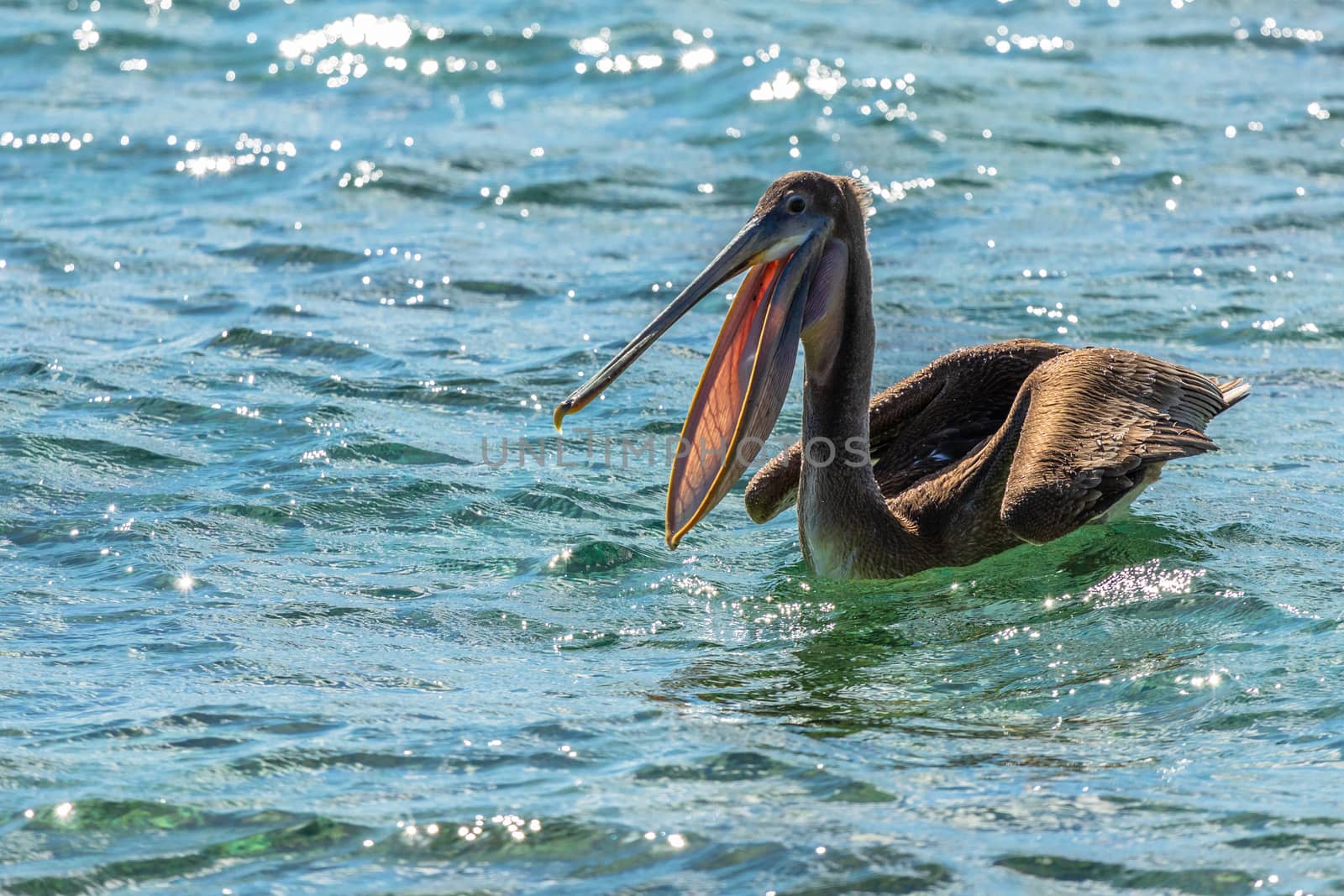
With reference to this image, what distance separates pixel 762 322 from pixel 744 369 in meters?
0.15

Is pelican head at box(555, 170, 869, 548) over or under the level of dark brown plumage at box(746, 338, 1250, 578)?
over

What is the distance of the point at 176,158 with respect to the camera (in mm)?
11930

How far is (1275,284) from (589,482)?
4.14 m

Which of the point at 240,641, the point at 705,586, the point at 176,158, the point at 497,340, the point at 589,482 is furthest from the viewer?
the point at 176,158

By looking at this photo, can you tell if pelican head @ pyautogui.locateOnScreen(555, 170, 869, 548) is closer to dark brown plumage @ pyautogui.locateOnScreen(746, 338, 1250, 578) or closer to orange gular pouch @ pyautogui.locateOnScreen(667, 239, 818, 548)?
orange gular pouch @ pyautogui.locateOnScreen(667, 239, 818, 548)

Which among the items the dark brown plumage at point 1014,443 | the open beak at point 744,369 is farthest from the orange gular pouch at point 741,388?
the dark brown plumage at point 1014,443

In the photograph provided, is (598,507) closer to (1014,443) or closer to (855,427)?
(855,427)

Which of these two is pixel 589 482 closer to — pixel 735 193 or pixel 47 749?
pixel 47 749

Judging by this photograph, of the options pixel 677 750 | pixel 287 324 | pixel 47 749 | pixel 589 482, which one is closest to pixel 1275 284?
pixel 589 482

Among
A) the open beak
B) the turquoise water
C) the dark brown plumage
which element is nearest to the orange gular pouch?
the open beak

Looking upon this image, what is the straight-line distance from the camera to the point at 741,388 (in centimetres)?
534

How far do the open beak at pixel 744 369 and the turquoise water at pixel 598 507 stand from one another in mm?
466

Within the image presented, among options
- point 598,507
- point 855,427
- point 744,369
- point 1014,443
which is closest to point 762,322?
point 744,369

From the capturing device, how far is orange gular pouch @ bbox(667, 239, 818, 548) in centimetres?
523
